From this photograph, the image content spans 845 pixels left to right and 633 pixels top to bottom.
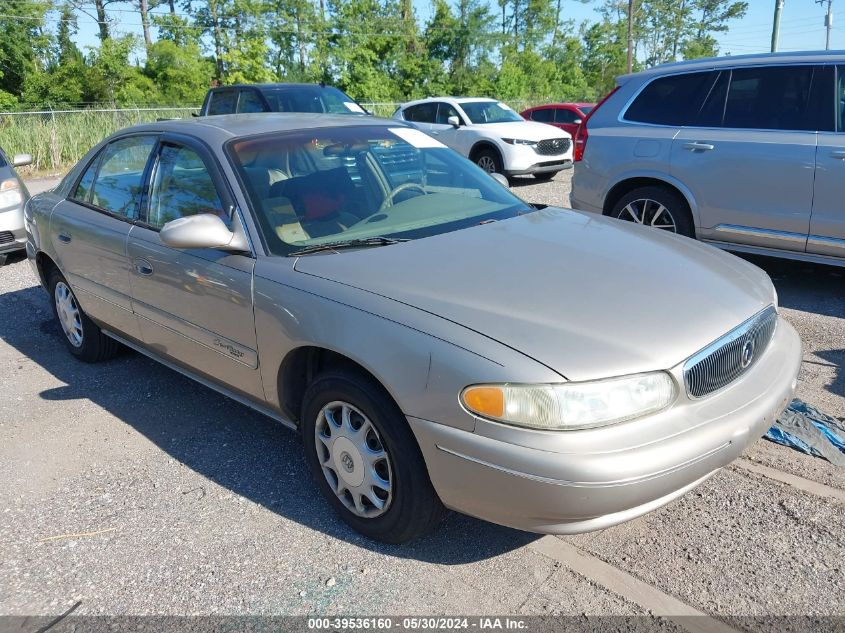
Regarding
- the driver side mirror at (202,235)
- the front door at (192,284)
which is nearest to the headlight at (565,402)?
A: the front door at (192,284)

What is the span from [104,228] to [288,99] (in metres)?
7.16

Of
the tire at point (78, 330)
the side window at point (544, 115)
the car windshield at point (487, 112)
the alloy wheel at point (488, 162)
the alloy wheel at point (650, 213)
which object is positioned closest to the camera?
the tire at point (78, 330)

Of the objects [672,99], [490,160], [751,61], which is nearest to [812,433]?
[751,61]

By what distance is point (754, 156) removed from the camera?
560 cm

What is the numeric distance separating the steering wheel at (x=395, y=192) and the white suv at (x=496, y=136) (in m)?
8.66

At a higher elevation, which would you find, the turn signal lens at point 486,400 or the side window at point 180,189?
the side window at point 180,189

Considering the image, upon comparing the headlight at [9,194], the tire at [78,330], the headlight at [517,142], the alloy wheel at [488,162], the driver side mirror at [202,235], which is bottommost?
the tire at [78,330]

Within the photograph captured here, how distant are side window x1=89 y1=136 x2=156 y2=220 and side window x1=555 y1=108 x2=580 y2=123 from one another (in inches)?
565

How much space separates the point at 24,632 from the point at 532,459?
1893 mm

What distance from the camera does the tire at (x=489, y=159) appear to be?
42.2 feet

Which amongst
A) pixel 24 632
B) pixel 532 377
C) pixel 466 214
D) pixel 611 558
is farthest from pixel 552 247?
pixel 24 632

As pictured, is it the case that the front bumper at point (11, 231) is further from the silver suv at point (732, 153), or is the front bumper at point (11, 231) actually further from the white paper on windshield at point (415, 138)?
the silver suv at point (732, 153)

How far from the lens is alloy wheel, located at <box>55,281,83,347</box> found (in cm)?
493

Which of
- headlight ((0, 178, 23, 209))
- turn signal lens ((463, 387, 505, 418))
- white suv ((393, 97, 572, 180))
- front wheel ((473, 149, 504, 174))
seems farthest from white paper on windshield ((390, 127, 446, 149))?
front wheel ((473, 149, 504, 174))
